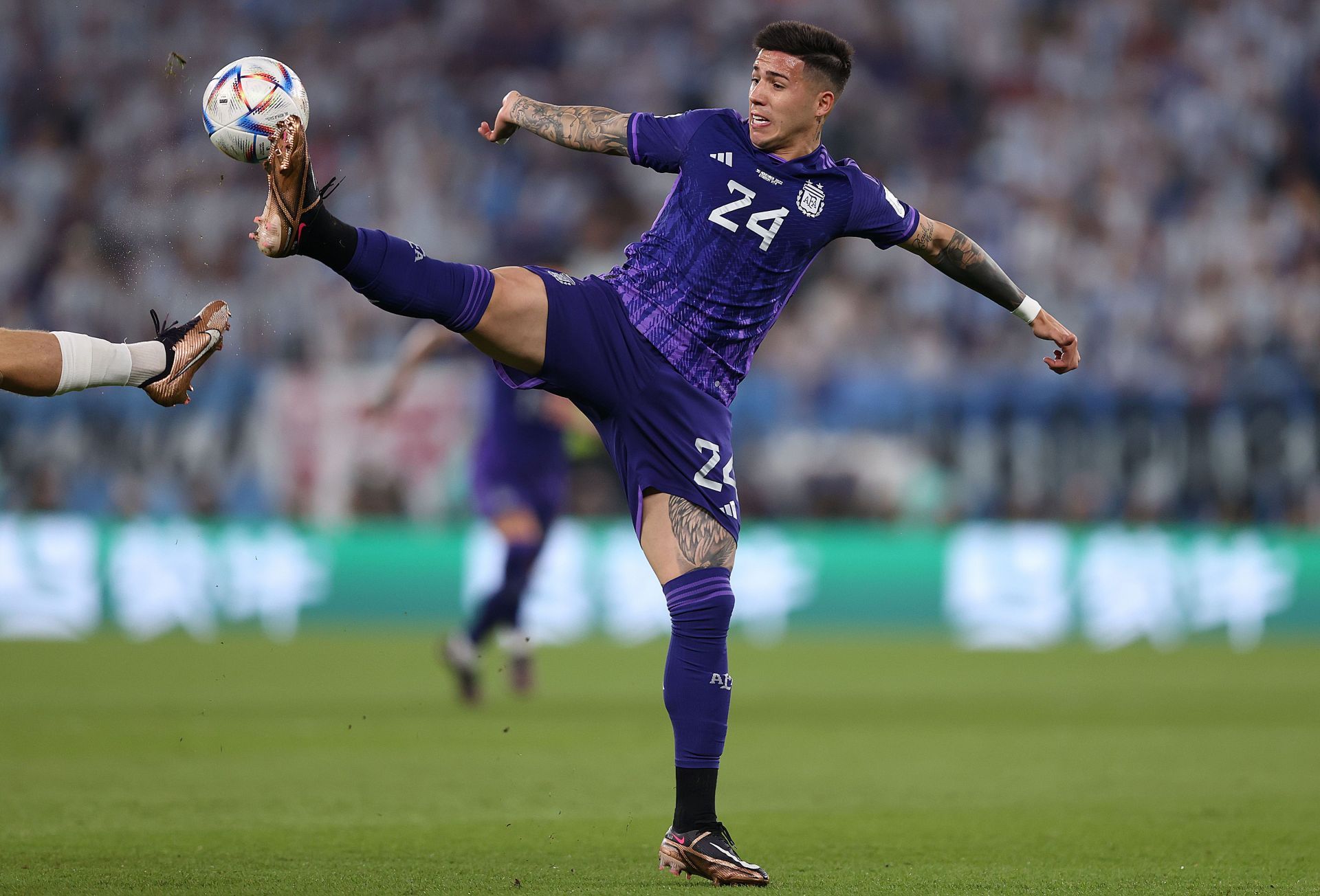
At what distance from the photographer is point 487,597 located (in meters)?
9.80

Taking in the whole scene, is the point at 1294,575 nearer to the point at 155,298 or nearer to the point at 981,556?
the point at 981,556


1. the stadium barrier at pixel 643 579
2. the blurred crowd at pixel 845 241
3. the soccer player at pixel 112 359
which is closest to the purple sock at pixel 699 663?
the soccer player at pixel 112 359

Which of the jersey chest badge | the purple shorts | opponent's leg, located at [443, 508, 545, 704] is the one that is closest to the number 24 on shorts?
the purple shorts

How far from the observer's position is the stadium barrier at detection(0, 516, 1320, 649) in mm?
13328

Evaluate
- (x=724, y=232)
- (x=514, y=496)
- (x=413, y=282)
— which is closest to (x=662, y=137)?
(x=724, y=232)

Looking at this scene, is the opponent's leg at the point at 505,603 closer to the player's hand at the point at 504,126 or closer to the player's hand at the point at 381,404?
the player's hand at the point at 381,404

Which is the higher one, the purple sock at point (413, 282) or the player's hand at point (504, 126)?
the player's hand at point (504, 126)

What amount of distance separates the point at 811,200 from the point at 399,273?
1235mm

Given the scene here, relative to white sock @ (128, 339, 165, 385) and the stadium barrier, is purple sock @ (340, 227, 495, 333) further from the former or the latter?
the stadium barrier

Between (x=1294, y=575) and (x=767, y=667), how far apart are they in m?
4.81

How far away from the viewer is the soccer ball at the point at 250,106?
4.53m

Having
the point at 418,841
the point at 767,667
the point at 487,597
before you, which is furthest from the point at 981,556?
the point at 418,841

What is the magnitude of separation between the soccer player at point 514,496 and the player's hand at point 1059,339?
15.5ft

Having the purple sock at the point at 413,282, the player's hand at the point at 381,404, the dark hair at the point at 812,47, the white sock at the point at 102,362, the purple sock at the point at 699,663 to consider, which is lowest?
the purple sock at the point at 699,663
